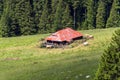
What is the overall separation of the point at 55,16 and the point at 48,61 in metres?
51.2

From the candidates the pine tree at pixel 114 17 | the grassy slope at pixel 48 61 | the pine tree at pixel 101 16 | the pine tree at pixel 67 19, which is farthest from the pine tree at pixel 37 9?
the grassy slope at pixel 48 61

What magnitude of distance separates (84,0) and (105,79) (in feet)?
270

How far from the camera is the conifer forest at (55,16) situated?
104562 mm

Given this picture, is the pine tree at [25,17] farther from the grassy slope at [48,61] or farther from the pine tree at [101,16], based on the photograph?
the grassy slope at [48,61]

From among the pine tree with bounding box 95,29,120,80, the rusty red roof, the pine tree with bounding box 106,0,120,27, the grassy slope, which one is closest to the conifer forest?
the pine tree with bounding box 106,0,120,27

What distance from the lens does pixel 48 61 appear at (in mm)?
56094

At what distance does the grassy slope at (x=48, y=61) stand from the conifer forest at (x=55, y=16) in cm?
3317

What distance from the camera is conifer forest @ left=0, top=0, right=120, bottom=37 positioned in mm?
Answer: 104562

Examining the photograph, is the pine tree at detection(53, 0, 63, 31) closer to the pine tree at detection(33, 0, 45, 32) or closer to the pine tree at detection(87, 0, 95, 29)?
the pine tree at detection(33, 0, 45, 32)

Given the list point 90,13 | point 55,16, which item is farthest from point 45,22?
point 90,13

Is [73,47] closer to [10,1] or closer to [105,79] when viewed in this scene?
[105,79]

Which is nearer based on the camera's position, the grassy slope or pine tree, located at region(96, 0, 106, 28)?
the grassy slope

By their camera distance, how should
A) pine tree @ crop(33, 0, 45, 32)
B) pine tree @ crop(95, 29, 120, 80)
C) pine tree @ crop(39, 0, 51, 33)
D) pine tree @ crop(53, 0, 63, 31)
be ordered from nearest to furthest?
pine tree @ crop(95, 29, 120, 80), pine tree @ crop(53, 0, 63, 31), pine tree @ crop(39, 0, 51, 33), pine tree @ crop(33, 0, 45, 32)

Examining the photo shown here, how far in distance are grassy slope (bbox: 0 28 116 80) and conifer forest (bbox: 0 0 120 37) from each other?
33.2 meters
